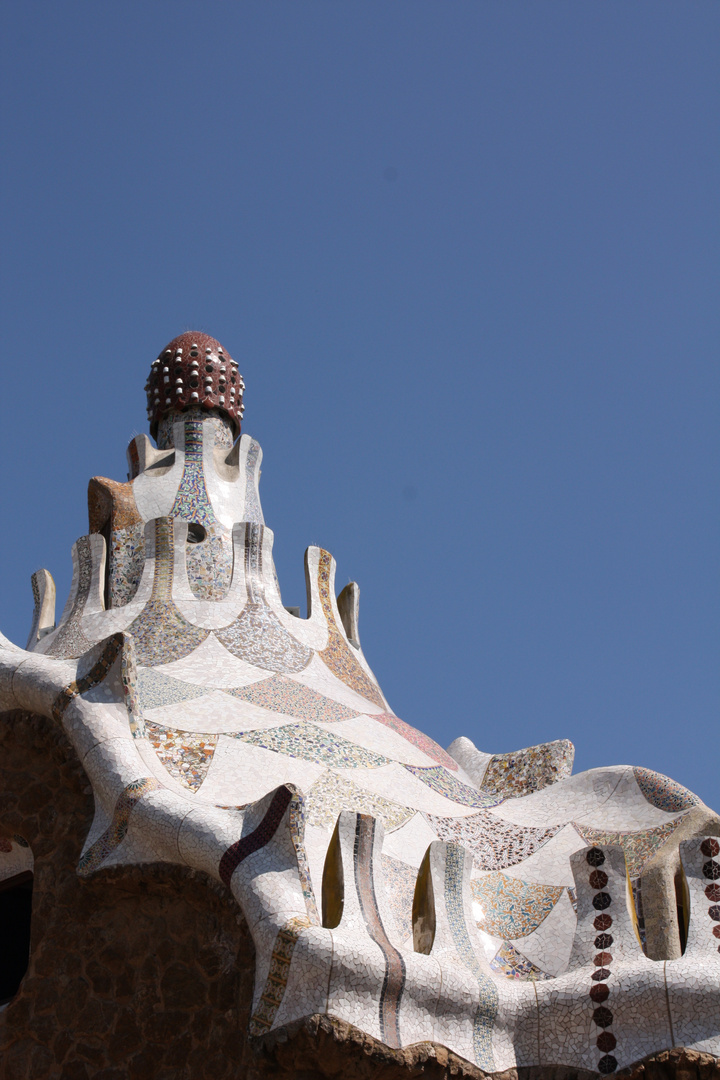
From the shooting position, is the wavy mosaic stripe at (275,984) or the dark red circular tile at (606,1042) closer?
the wavy mosaic stripe at (275,984)

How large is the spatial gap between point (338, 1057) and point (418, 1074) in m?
0.36

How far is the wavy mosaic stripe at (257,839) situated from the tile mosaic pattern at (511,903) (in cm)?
140

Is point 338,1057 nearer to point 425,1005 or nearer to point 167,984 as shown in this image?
point 425,1005

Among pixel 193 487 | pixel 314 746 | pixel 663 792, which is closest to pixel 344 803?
pixel 314 746

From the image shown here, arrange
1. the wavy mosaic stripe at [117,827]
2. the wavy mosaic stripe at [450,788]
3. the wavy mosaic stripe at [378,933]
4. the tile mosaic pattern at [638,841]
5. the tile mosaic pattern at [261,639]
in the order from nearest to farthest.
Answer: the wavy mosaic stripe at [378,933] < the wavy mosaic stripe at [117,827] < the tile mosaic pattern at [638,841] < the wavy mosaic stripe at [450,788] < the tile mosaic pattern at [261,639]

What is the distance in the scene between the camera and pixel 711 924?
5652 millimetres

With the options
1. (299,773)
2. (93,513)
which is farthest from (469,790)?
(93,513)

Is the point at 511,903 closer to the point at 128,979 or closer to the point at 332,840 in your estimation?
the point at 332,840

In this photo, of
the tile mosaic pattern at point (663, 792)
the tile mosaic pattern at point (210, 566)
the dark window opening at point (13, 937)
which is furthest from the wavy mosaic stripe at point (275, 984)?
the tile mosaic pattern at point (210, 566)

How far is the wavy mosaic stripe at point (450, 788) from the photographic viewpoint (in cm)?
754

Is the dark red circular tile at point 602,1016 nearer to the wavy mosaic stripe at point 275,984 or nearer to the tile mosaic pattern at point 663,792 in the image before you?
the wavy mosaic stripe at point 275,984

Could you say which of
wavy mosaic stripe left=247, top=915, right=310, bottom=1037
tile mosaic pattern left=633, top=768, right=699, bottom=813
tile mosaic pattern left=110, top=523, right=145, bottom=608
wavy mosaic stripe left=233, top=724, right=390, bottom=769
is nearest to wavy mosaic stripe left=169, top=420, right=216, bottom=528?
tile mosaic pattern left=110, top=523, right=145, bottom=608

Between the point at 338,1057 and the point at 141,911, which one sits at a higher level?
the point at 141,911

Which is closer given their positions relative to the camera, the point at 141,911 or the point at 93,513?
the point at 141,911
